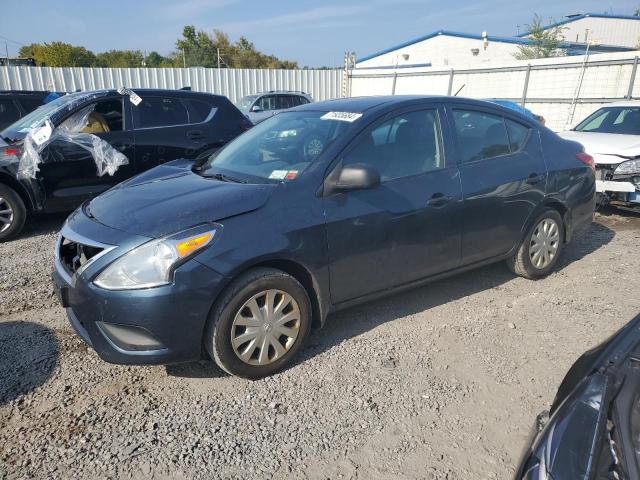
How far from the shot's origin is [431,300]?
4.35m

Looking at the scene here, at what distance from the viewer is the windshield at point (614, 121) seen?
7562 mm

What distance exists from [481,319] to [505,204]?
1014mm

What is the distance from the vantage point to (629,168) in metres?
6.58

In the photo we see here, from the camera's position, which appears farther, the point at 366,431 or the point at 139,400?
the point at 139,400

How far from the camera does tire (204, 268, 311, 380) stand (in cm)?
291

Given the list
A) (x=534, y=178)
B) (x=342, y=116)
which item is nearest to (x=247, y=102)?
(x=534, y=178)

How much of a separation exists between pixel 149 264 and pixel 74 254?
80 cm

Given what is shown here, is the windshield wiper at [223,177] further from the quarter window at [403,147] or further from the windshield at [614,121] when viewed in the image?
the windshield at [614,121]

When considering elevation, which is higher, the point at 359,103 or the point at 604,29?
the point at 604,29

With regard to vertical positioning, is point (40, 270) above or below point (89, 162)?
below

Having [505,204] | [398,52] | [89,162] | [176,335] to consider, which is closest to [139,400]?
[176,335]

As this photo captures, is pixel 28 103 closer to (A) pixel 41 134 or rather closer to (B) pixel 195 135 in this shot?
(A) pixel 41 134

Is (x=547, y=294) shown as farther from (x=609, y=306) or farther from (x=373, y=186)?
(x=373, y=186)

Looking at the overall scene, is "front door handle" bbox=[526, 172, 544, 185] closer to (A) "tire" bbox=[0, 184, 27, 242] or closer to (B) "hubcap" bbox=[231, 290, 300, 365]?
Result: (B) "hubcap" bbox=[231, 290, 300, 365]
